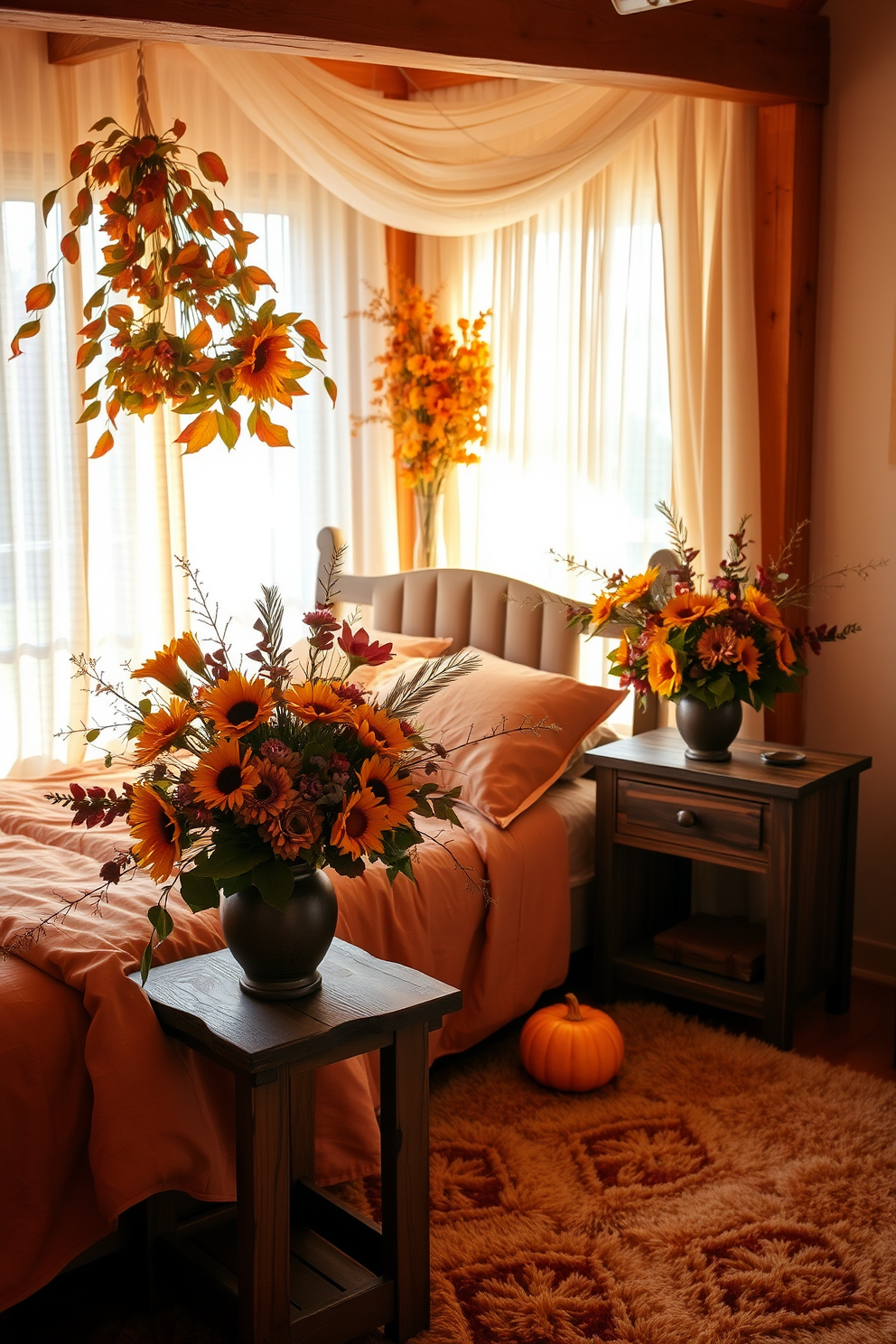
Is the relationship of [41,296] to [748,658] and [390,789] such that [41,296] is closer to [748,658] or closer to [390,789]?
[390,789]

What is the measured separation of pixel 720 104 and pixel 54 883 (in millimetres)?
2577

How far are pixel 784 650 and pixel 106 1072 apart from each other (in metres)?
1.77

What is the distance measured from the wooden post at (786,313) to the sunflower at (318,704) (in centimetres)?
183

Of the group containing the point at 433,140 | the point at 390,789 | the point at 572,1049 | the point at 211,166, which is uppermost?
the point at 433,140

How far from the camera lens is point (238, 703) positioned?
6.02ft

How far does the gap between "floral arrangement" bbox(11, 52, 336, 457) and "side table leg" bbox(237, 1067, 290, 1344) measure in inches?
40.3

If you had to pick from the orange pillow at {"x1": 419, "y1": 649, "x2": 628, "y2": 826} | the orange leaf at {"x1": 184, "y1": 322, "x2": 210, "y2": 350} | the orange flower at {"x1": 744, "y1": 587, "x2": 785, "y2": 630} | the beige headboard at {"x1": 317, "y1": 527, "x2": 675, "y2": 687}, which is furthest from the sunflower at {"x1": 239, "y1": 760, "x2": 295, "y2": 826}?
the beige headboard at {"x1": 317, "y1": 527, "x2": 675, "y2": 687}

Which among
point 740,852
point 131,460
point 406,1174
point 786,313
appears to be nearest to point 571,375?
point 786,313

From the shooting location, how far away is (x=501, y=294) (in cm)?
414

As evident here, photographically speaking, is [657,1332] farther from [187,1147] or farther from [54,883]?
[54,883]

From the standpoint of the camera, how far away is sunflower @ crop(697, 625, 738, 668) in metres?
2.94

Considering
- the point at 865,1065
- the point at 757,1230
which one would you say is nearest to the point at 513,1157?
the point at 757,1230

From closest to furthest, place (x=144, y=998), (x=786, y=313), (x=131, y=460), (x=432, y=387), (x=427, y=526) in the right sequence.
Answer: (x=144, y=998)
(x=786, y=313)
(x=131, y=460)
(x=432, y=387)
(x=427, y=526)

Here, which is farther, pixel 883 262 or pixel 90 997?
pixel 883 262
